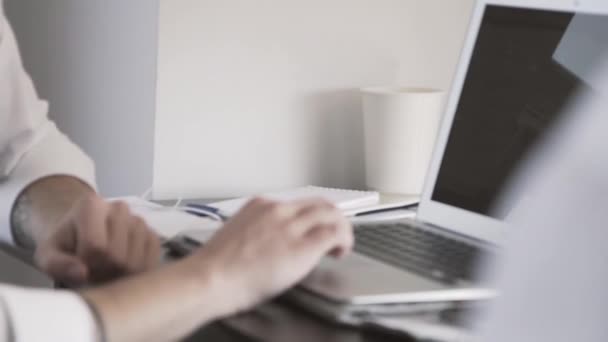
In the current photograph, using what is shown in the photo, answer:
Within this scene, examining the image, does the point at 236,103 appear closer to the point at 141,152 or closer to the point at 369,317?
the point at 141,152

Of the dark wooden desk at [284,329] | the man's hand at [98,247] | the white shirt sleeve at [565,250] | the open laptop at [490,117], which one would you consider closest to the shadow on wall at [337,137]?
the open laptop at [490,117]

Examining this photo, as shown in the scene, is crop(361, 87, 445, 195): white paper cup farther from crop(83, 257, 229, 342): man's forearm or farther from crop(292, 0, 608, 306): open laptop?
crop(83, 257, 229, 342): man's forearm

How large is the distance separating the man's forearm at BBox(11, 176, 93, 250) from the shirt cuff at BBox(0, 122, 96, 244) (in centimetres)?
1

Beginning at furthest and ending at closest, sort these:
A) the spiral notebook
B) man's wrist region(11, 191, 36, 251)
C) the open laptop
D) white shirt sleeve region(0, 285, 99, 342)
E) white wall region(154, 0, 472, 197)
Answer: white wall region(154, 0, 472, 197), the spiral notebook, man's wrist region(11, 191, 36, 251), the open laptop, white shirt sleeve region(0, 285, 99, 342)

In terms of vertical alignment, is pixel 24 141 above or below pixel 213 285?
below

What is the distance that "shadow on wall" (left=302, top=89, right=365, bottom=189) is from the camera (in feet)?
4.69

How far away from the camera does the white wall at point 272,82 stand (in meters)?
1.31

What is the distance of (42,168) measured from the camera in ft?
3.59

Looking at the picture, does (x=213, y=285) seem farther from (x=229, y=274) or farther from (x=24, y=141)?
(x=24, y=141)

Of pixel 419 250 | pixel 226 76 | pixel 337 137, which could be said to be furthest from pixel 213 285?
pixel 337 137

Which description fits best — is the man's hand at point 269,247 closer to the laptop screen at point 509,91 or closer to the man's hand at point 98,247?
the man's hand at point 98,247

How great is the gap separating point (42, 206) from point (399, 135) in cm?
58

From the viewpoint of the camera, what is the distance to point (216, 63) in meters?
1.32

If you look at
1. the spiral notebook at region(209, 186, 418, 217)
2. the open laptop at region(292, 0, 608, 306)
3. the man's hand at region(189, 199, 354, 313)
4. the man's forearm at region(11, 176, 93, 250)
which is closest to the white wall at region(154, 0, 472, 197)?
the spiral notebook at region(209, 186, 418, 217)
